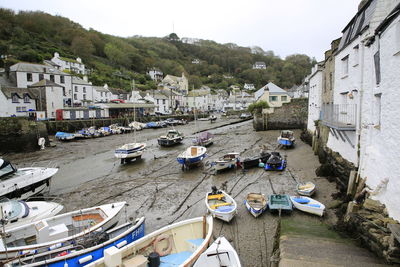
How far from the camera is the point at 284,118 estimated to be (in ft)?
131

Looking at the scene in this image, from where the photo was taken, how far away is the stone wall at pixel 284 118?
38.8 metres

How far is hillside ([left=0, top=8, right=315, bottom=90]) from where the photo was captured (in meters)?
68.8

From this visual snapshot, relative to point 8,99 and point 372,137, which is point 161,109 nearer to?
point 8,99

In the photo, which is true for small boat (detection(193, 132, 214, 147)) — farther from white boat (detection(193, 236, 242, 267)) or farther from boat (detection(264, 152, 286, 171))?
white boat (detection(193, 236, 242, 267))

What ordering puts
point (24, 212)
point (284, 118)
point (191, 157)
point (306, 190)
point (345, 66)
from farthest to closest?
point (284, 118) < point (191, 157) < point (345, 66) < point (306, 190) < point (24, 212)

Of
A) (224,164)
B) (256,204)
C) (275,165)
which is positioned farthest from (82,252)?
(275,165)

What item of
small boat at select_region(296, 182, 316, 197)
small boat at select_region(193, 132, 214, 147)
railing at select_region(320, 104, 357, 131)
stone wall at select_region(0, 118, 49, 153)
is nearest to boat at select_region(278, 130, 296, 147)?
small boat at select_region(193, 132, 214, 147)

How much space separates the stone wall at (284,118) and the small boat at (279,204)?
2920 cm

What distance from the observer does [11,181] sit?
13133 millimetres

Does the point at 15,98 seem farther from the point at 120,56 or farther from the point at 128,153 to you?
the point at 120,56

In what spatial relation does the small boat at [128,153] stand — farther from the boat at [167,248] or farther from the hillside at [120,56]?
the hillside at [120,56]

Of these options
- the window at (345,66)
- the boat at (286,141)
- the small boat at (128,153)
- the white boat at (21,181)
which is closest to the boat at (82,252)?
the white boat at (21,181)

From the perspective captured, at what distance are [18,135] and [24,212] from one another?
25235 mm

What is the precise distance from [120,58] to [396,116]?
3842 inches
